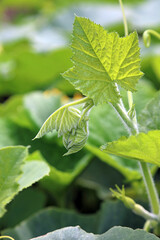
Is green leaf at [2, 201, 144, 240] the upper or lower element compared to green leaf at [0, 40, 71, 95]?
lower

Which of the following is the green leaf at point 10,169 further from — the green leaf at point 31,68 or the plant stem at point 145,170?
the green leaf at point 31,68

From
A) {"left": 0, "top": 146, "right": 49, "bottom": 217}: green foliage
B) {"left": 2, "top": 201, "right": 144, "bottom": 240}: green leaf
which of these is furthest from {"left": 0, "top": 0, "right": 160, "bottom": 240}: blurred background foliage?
{"left": 0, "top": 146, "right": 49, "bottom": 217}: green foliage

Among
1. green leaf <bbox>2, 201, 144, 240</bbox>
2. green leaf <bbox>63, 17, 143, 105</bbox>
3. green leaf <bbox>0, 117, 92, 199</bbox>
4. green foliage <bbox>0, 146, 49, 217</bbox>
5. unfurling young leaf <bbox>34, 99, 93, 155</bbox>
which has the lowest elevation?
green leaf <bbox>2, 201, 144, 240</bbox>

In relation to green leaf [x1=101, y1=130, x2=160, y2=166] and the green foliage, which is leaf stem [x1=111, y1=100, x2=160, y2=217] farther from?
the green foliage

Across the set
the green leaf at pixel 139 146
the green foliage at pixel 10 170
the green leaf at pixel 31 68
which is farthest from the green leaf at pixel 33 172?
the green leaf at pixel 31 68

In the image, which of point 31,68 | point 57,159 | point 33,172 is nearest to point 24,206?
point 57,159

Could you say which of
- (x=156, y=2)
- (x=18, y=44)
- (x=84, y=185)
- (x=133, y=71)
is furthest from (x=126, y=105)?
(x=156, y=2)

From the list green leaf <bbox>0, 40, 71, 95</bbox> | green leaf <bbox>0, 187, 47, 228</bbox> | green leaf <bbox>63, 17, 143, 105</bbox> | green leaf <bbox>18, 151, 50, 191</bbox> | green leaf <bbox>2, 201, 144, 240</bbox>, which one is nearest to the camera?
green leaf <bbox>63, 17, 143, 105</bbox>
